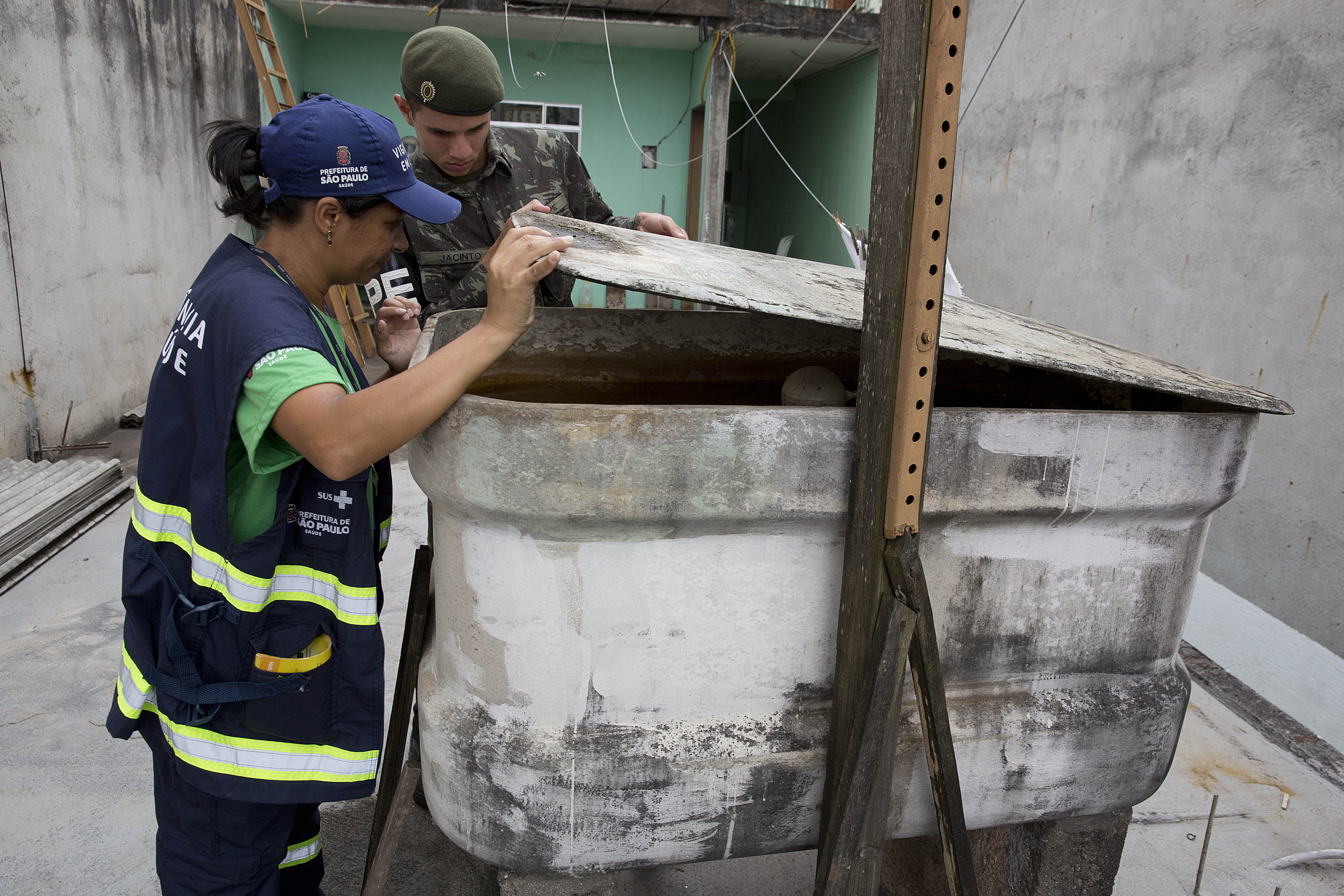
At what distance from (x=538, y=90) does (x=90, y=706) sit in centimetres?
780

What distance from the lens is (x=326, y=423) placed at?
1.13 m

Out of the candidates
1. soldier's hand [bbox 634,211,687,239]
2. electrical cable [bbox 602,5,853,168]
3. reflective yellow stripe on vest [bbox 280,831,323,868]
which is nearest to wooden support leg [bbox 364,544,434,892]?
reflective yellow stripe on vest [bbox 280,831,323,868]

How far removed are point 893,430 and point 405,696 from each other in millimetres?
1090

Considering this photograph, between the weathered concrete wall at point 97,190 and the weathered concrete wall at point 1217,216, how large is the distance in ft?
19.9

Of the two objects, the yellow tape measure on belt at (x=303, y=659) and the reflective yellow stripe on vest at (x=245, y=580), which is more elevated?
the reflective yellow stripe on vest at (x=245, y=580)

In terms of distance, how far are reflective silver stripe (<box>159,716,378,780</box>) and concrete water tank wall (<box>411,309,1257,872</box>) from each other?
175 millimetres

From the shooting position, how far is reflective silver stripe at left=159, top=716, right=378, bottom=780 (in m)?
1.34

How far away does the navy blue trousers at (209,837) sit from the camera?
1413 millimetres

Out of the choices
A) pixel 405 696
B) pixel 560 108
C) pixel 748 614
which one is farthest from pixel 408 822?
pixel 560 108

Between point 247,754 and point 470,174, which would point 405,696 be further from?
point 470,174

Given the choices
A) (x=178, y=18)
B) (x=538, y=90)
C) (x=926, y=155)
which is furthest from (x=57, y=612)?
(x=538, y=90)

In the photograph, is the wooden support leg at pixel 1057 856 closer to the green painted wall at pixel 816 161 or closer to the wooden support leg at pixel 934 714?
the wooden support leg at pixel 934 714

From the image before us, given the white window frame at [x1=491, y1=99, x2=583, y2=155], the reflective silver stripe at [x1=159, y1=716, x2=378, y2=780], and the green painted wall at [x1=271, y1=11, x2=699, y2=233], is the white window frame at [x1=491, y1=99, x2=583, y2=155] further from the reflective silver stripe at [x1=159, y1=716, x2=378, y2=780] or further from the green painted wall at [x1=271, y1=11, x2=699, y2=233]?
the reflective silver stripe at [x1=159, y1=716, x2=378, y2=780]

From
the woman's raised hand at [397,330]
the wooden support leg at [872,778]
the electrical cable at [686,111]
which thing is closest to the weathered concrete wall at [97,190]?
the woman's raised hand at [397,330]
